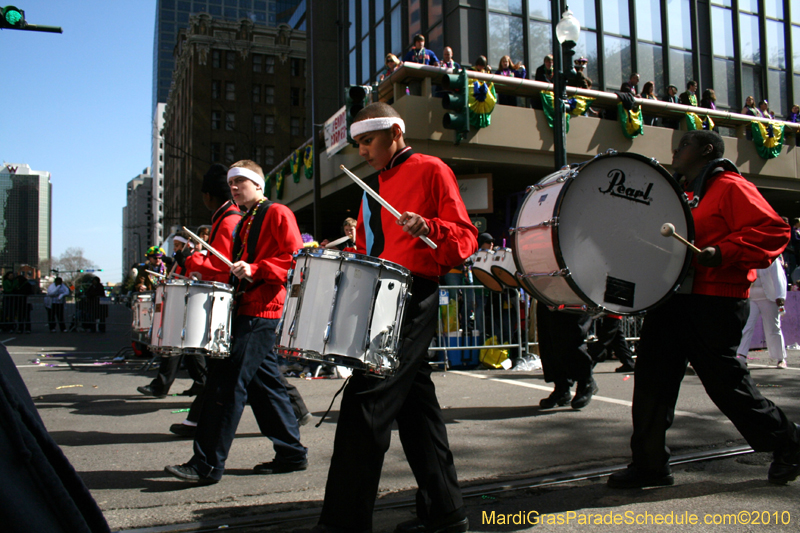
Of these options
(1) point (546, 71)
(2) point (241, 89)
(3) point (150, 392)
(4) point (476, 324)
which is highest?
(2) point (241, 89)

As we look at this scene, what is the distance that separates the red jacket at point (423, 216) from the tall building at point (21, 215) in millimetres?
129351

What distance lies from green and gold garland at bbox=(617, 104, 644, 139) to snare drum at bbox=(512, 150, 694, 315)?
13903 mm

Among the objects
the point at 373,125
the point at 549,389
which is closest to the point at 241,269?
the point at 373,125

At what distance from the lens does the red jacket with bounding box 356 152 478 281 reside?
9.63 ft

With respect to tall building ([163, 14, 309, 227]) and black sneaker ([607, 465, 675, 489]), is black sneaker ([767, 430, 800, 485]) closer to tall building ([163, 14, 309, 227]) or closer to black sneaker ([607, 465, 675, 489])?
black sneaker ([607, 465, 675, 489])

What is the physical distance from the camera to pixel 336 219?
27.1 m

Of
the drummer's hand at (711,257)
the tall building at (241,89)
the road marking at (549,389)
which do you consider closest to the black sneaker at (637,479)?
the drummer's hand at (711,257)

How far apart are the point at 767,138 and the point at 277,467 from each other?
19.3 meters

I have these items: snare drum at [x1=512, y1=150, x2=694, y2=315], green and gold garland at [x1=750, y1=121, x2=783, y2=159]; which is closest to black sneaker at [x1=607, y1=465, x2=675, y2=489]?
snare drum at [x1=512, y1=150, x2=694, y2=315]

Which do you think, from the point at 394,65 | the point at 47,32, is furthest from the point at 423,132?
the point at 47,32

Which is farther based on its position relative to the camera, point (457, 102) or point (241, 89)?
point (241, 89)

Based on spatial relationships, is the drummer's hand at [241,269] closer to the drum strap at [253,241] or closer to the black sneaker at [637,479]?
the drum strap at [253,241]

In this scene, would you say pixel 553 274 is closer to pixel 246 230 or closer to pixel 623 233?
pixel 623 233

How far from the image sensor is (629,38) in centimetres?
2064
